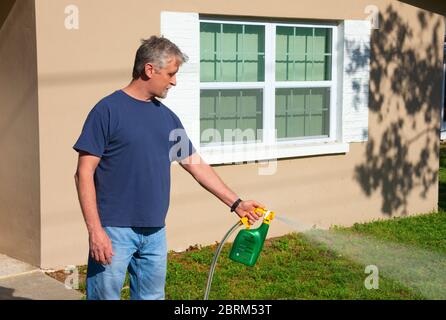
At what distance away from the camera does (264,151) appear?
760 cm

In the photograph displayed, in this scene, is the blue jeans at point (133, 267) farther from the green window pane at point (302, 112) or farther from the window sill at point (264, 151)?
the green window pane at point (302, 112)

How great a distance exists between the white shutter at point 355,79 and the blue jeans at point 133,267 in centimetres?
464

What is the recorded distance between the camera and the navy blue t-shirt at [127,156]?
365 cm

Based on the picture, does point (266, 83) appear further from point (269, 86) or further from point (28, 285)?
point (28, 285)

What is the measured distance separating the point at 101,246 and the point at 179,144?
79 centimetres

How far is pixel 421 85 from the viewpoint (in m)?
8.98

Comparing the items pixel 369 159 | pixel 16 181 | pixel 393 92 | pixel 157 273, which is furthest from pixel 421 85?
pixel 157 273

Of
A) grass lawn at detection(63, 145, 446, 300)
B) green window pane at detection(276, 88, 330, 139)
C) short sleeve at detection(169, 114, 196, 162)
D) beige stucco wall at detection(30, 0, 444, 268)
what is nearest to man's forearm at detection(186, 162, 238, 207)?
short sleeve at detection(169, 114, 196, 162)

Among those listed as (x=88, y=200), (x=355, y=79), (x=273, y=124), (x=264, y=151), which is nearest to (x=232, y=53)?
(x=273, y=124)

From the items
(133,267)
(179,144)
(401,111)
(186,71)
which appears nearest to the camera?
(133,267)

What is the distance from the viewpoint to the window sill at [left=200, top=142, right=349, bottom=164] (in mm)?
7246

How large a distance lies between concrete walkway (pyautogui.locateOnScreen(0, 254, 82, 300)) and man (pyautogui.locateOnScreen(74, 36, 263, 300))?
1.88 m

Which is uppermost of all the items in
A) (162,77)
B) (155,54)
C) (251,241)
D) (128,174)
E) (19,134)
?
(155,54)

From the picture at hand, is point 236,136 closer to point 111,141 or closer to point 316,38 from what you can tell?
point 316,38
